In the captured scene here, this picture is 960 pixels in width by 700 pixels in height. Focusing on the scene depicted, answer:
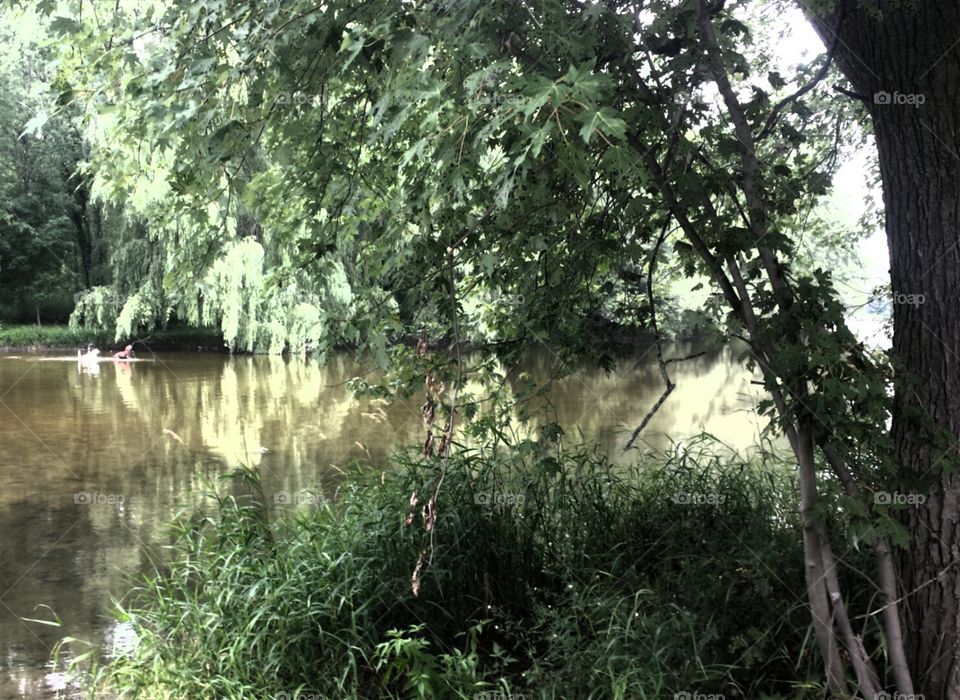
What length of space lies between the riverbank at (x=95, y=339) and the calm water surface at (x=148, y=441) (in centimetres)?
348

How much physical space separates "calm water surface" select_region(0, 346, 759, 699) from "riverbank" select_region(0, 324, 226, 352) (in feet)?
11.4

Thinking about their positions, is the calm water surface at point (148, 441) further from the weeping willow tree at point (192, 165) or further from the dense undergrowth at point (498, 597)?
the weeping willow tree at point (192, 165)

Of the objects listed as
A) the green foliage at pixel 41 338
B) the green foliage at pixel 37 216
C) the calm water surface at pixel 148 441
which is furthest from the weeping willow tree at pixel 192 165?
the green foliage at pixel 41 338

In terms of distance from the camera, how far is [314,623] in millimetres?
3211

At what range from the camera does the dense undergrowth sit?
287 centimetres

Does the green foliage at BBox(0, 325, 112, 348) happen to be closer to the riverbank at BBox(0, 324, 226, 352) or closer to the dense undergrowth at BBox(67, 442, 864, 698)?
the riverbank at BBox(0, 324, 226, 352)

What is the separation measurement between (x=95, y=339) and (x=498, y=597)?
69.4 ft

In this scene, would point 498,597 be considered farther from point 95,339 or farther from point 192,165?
point 95,339

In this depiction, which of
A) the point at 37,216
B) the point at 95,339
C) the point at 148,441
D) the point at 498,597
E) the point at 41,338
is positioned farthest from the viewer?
the point at 37,216

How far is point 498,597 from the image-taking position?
351 centimetres

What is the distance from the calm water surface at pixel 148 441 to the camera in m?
4.91

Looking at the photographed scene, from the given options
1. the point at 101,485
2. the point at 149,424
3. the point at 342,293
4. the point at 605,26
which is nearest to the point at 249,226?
the point at 342,293

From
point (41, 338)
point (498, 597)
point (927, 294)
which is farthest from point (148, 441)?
point (41, 338)

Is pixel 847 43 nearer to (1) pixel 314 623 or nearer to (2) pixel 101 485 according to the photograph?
(1) pixel 314 623
